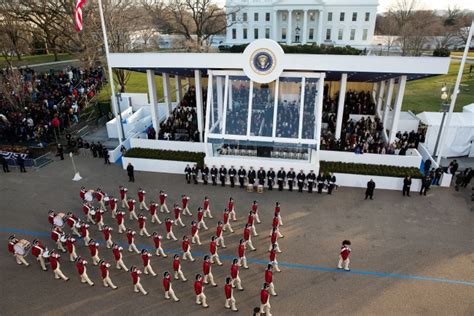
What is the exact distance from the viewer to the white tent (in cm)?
1861

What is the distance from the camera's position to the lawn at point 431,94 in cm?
2981

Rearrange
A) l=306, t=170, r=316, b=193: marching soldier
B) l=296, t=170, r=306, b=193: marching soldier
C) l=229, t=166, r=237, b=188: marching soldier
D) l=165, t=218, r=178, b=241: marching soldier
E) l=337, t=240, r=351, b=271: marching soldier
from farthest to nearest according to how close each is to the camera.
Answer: l=229, t=166, r=237, b=188: marching soldier < l=296, t=170, r=306, b=193: marching soldier < l=306, t=170, r=316, b=193: marching soldier < l=165, t=218, r=178, b=241: marching soldier < l=337, t=240, r=351, b=271: marching soldier

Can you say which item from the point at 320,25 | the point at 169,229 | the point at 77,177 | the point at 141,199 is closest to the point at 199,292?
the point at 169,229

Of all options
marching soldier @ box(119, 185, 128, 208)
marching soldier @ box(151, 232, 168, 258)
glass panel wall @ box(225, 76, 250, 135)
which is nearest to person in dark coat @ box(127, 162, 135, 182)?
marching soldier @ box(119, 185, 128, 208)

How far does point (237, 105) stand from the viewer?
57.7 feet

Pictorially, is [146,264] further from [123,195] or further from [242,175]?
[242,175]

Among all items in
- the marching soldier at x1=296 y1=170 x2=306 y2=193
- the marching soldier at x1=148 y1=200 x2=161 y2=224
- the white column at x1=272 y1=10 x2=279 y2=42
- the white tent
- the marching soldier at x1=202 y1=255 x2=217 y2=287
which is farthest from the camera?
the white column at x1=272 y1=10 x2=279 y2=42

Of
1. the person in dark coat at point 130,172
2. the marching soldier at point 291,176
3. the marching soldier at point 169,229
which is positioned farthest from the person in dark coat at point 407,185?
the person in dark coat at point 130,172

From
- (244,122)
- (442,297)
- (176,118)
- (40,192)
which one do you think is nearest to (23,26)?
(176,118)

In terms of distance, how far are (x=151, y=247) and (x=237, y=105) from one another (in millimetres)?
8935

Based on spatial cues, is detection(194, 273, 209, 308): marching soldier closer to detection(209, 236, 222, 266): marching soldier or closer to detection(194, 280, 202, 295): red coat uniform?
detection(194, 280, 202, 295): red coat uniform

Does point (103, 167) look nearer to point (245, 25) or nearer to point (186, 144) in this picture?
point (186, 144)

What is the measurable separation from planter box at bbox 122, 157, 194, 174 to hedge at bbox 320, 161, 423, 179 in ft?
23.5

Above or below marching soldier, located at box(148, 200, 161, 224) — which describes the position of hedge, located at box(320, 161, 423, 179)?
above
